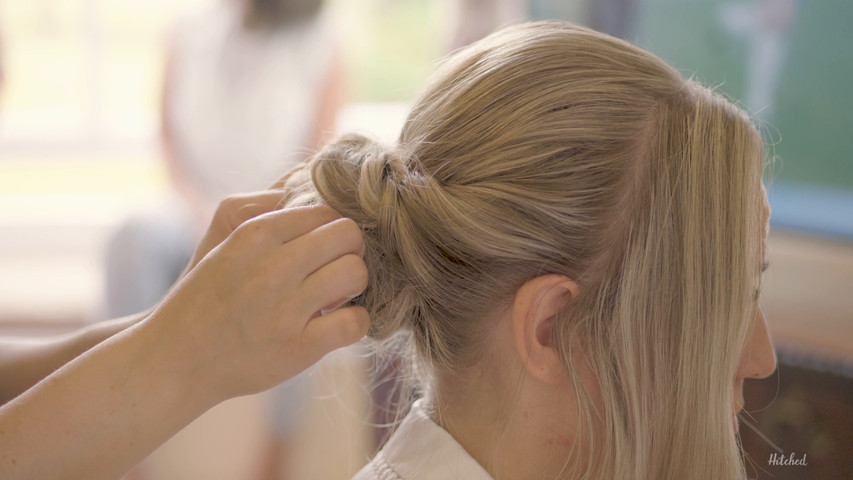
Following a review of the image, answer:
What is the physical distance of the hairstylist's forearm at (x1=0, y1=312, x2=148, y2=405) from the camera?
0.88 meters

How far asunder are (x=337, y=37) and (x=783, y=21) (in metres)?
1.04

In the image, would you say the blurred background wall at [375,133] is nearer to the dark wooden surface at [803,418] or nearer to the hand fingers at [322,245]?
the dark wooden surface at [803,418]

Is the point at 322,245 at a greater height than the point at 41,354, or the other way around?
the point at 322,245

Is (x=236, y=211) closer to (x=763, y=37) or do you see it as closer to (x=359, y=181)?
(x=359, y=181)

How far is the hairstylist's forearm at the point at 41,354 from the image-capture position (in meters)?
0.88

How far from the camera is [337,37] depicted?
6.31 feet

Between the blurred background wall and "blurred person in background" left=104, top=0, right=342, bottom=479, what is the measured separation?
0.22 ft

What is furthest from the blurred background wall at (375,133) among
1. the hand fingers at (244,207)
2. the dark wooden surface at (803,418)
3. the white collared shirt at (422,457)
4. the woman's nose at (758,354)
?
the white collared shirt at (422,457)

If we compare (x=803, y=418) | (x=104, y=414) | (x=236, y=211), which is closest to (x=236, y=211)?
(x=236, y=211)

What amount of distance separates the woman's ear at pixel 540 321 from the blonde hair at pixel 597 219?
0.04ft

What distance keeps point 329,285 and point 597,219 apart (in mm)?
262

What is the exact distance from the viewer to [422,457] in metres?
0.80

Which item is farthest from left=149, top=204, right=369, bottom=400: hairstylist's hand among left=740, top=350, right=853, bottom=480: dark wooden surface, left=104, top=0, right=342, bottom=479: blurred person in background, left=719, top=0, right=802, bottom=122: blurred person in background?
left=719, top=0, right=802, bottom=122: blurred person in background

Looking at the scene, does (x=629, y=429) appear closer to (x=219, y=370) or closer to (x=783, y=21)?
(x=219, y=370)
